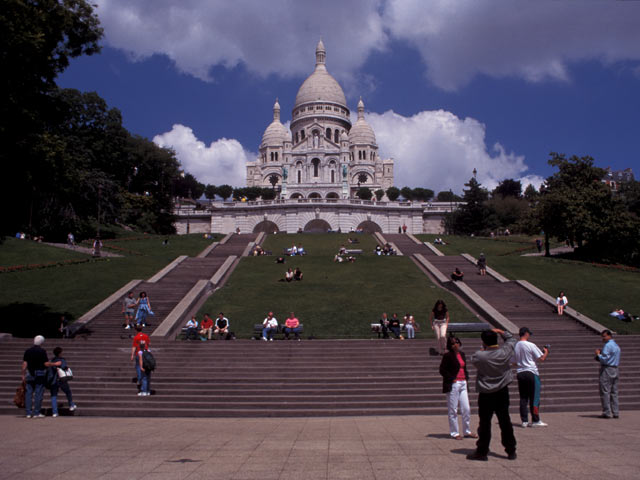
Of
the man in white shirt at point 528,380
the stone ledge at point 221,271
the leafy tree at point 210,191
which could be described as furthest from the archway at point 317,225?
the man in white shirt at point 528,380

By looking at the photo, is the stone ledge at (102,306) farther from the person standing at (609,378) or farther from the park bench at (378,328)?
the person standing at (609,378)

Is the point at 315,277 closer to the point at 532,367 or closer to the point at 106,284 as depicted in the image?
the point at 106,284

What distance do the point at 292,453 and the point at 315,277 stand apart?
21.9 m

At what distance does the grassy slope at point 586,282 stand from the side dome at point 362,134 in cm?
7927

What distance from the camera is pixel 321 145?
99.7m

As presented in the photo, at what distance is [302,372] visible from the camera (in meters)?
13.6

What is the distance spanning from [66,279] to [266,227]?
4229 centimetres

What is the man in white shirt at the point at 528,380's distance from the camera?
8836 millimetres

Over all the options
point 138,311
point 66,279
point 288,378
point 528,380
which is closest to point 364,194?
point 66,279

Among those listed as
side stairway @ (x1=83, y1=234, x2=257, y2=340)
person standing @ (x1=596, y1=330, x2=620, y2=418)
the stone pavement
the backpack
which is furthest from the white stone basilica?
the stone pavement

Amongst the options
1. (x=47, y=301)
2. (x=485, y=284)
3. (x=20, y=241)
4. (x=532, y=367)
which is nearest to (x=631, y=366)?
(x=532, y=367)

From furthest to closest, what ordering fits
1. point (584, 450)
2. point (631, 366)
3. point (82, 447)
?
1. point (631, 366)
2. point (82, 447)
3. point (584, 450)

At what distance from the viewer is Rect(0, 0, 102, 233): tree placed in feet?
48.2

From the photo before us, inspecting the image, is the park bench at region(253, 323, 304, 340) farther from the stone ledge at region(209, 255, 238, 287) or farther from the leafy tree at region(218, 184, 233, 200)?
the leafy tree at region(218, 184, 233, 200)
